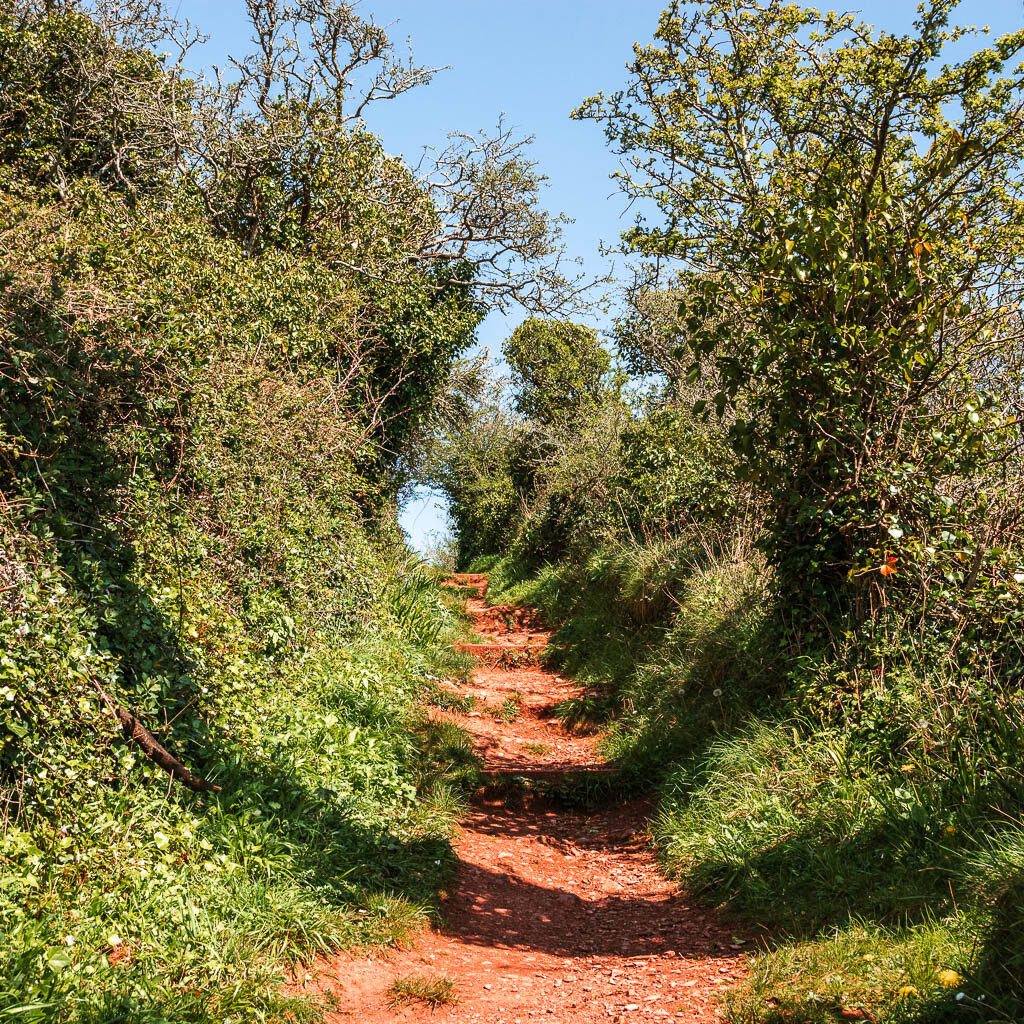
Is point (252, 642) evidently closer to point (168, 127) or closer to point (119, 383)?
point (119, 383)

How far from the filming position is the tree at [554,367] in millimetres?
26672

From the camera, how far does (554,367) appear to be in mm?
27188

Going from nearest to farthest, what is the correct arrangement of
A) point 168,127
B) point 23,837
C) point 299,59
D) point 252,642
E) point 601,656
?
point 23,837
point 252,642
point 601,656
point 168,127
point 299,59

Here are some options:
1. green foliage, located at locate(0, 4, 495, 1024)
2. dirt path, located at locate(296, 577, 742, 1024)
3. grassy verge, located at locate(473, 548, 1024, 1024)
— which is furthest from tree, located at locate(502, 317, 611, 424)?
dirt path, located at locate(296, 577, 742, 1024)

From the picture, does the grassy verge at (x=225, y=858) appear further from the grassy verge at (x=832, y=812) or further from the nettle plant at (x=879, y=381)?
the nettle plant at (x=879, y=381)

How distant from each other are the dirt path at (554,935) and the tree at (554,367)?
19202 millimetres

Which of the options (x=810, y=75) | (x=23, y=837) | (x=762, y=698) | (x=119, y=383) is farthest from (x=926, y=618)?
(x=810, y=75)

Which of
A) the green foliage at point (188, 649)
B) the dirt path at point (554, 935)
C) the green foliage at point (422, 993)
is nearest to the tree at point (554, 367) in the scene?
the green foliage at point (188, 649)

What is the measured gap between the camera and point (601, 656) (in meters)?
10.9

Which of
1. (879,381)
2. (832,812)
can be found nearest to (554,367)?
(879,381)

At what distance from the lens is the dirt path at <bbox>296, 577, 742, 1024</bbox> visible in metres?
4.01

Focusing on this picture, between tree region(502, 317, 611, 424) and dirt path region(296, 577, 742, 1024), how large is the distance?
19.2 meters

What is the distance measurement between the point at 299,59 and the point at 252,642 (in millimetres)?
12206

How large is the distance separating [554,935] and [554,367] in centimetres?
2342
